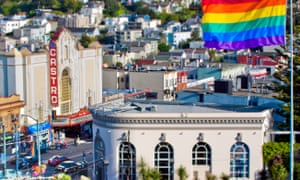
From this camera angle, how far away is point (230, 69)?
6819 centimetres

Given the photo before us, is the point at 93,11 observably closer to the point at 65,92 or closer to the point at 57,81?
the point at 65,92

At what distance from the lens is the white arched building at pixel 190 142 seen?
24125 mm

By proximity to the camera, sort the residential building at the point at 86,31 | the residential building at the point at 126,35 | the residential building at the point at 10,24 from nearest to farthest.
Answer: the residential building at the point at 126,35 → the residential building at the point at 86,31 → the residential building at the point at 10,24

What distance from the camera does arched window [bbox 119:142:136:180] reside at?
955 inches

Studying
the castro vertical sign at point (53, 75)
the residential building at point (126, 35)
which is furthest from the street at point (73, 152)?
the residential building at point (126, 35)

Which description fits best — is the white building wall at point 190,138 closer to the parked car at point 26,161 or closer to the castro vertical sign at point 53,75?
the parked car at point 26,161

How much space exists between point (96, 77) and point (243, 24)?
3590cm

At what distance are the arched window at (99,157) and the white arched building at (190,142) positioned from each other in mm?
753

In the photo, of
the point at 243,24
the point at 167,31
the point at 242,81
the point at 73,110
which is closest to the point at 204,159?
the point at 243,24

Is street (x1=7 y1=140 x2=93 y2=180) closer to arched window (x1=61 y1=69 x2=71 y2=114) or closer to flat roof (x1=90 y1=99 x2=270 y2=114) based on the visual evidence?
arched window (x1=61 y1=69 x2=71 y2=114)

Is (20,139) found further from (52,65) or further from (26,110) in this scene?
(52,65)

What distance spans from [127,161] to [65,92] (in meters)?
26.9

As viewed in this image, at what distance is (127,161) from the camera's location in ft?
79.8

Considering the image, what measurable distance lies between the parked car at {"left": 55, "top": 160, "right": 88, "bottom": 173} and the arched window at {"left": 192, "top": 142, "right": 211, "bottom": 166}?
12308 millimetres
